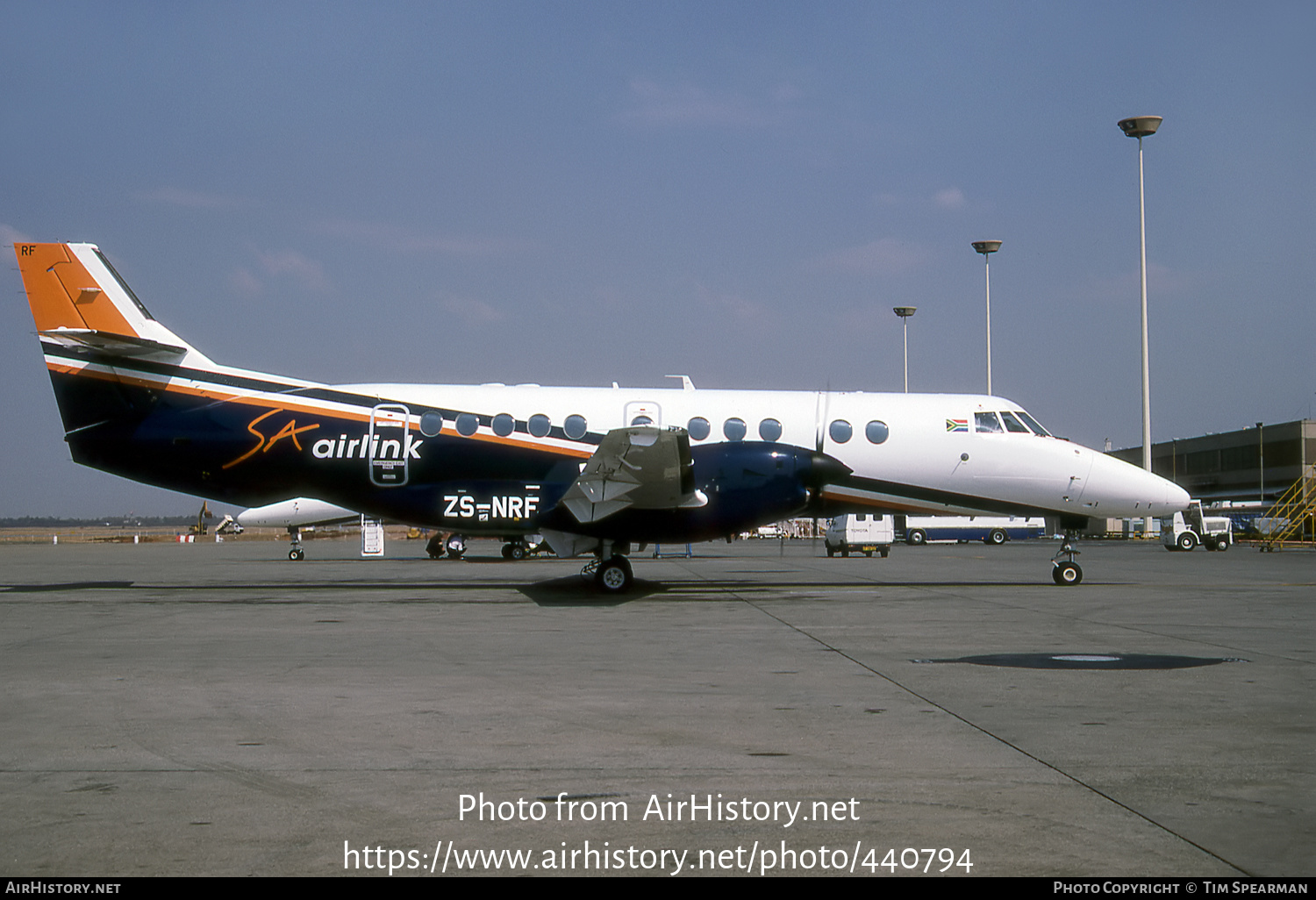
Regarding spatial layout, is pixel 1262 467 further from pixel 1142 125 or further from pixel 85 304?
pixel 85 304

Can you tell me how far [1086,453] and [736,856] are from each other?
60.3 ft

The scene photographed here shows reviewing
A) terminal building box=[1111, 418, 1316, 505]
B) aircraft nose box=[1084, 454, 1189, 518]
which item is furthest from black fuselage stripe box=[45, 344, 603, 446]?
terminal building box=[1111, 418, 1316, 505]

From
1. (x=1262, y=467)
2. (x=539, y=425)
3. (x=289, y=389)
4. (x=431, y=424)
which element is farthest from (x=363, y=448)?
(x=1262, y=467)

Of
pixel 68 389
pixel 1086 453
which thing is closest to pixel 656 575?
pixel 1086 453

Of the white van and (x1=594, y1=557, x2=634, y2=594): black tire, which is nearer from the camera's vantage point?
(x1=594, y1=557, x2=634, y2=594): black tire

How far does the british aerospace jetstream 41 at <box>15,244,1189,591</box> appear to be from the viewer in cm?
1820

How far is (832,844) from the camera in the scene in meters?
4.36

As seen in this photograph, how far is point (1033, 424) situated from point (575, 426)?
911 cm

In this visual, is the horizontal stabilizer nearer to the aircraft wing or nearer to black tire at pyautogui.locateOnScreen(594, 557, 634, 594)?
the aircraft wing

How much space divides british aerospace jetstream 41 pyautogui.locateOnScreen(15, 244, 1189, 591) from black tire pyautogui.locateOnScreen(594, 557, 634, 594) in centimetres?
3

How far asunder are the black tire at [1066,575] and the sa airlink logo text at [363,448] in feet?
40.1

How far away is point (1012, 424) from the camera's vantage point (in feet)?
68.2

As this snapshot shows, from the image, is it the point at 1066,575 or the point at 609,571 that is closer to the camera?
the point at 609,571

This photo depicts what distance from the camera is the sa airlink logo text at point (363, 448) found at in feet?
62.0
